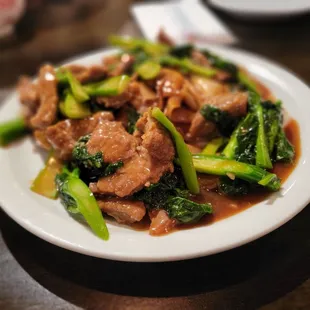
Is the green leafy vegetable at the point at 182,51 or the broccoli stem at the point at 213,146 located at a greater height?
the green leafy vegetable at the point at 182,51

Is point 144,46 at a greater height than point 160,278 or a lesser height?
greater

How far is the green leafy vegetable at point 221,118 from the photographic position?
2164mm

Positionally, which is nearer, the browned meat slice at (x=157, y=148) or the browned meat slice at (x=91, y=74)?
the browned meat slice at (x=157, y=148)

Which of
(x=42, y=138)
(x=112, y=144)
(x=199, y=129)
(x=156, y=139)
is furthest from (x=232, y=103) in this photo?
(x=42, y=138)

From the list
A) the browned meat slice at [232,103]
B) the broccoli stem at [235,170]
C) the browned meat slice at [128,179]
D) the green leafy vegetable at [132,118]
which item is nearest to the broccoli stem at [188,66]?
the browned meat slice at [232,103]

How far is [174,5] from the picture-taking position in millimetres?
4105

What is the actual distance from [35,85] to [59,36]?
1.87m

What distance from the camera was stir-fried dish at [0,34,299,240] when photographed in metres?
1.80

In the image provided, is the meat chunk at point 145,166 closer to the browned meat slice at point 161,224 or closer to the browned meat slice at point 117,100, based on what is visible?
the browned meat slice at point 161,224

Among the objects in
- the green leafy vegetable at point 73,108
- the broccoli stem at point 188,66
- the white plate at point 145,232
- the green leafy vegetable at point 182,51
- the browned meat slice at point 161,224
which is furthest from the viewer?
the green leafy vegetable at point 182,51

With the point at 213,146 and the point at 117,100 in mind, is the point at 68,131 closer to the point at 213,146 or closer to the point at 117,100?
the point at 117,100

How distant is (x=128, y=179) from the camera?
1808 mm

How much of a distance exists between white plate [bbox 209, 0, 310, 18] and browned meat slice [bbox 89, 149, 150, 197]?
235 cm

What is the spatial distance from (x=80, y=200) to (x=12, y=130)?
2.94ft
